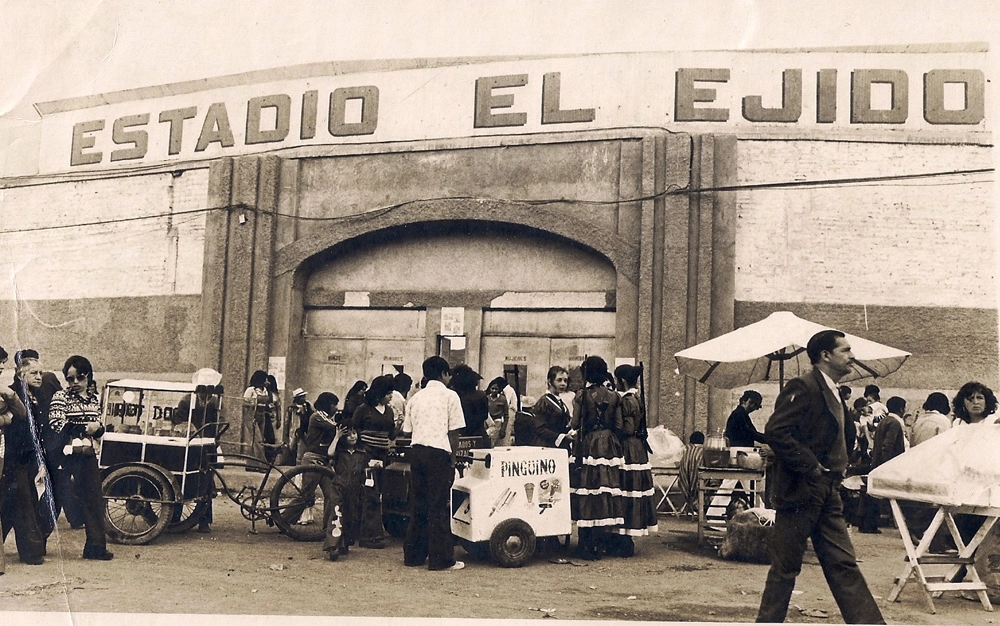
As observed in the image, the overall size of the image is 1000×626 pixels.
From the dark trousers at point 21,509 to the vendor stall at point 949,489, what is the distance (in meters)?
5.59

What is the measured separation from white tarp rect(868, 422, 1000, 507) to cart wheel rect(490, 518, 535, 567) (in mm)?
2465

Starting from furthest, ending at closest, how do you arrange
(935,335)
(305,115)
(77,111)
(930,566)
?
(305,115), (935,335), (77,111), (930,566)

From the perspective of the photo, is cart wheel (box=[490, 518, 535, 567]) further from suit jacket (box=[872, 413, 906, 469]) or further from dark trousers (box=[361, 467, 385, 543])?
suit jacket (box=[872, 413, 906, 469])

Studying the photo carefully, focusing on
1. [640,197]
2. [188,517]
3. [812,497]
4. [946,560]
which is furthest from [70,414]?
[640,197]

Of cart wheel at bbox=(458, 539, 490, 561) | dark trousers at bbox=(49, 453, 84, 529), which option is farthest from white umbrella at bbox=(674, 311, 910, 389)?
dark trousers at bbox=(49, 453, 84, 529)

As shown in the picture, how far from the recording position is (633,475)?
22.9 ft

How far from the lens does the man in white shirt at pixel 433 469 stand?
6.22m

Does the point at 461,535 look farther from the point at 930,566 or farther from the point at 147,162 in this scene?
the point at 147,162

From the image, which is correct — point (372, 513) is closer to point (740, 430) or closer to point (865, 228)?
point (740, 430)

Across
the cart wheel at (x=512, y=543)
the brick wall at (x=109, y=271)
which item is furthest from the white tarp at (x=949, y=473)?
the brick wall at (x=109, y=271)

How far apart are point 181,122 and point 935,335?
8.21 meters

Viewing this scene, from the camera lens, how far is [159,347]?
33.9 ft

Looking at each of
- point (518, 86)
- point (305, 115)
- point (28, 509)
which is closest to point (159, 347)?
point (305, 115)

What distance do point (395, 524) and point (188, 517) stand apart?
1744mm
